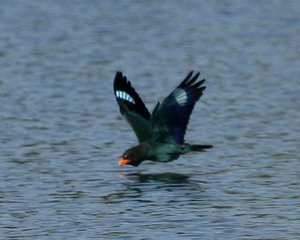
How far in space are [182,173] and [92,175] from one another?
1075 mm

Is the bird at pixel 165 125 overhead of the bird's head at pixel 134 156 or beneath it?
overhead

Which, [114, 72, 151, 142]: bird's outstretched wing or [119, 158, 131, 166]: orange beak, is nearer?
[119, 158, 131, 166]: orange beak

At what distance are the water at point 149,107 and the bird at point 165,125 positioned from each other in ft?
0.95

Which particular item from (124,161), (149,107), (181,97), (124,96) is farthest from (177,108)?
(149,107)

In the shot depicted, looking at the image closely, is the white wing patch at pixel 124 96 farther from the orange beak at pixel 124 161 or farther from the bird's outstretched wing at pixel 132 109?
the orange beak at pixel 124 161

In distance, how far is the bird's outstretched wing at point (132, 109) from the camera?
47.0 ft

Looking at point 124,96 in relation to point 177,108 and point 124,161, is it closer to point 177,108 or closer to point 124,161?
point 177,108

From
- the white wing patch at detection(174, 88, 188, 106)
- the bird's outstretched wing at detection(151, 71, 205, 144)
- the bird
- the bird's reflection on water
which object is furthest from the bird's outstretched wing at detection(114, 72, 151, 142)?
the white wing patch at detection(174, 88, 188, 106)

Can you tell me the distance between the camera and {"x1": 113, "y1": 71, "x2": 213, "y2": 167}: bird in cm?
1376

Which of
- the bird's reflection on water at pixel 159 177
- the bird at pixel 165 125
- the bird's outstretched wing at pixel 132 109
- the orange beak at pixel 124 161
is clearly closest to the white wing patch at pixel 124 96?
the bird's outstretched wing at pixel 132 109

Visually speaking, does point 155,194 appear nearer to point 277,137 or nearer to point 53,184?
point 53,184

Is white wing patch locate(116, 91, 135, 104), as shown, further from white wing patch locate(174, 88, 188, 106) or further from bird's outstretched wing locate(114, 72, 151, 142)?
white wing patch locate(174, 88, 188, 106)

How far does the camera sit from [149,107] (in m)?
18.5

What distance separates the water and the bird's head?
211 mm
